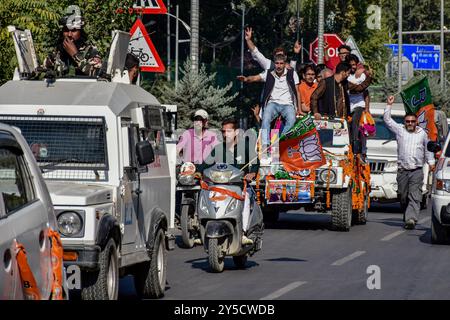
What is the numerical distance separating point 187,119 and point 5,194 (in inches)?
782

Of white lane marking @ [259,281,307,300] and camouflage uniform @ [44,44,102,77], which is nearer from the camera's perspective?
white lane marking @ [259,281,307,300]

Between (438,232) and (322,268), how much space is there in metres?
4.09

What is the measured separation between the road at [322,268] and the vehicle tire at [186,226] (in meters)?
0.14

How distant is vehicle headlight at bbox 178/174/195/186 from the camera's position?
1972cm

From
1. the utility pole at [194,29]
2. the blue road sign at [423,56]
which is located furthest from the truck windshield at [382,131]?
the blue road sign at [423,56]

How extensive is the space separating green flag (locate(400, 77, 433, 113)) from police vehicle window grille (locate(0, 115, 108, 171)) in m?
15.9

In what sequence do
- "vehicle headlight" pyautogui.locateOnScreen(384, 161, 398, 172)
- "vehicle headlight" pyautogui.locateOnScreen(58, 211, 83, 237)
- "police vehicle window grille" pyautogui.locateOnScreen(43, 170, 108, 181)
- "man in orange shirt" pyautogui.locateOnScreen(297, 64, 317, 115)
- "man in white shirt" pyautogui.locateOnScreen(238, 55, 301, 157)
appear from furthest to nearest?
"vehicle headlight" pyautogui.locateOnScreen(384, 161, 398, 172), "man in orange shirt" pyautogui.locateOnScreen(297, 64, 317, 115), "man in white shirt" pyautogui.locateOnScreen(238, 55, 301, 157), "police vehicle window grille" pyautogui.locateOnScreen(43, 170, 108, 181), "vehicle headlight" pyautogui.locateOnScreen(58, 211, 83, 237)

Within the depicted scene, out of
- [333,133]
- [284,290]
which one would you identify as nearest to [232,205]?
[284,290]

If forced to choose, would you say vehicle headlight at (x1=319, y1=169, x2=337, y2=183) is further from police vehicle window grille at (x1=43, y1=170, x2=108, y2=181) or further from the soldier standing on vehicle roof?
police vehicle window grille at (x1=43, y1=170, x2=108, y2=181)

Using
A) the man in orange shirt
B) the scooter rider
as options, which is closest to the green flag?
the man in orange shirt

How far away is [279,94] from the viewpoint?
78.0ft

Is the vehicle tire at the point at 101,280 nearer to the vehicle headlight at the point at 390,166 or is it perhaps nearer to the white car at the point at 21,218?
the white car at the point at 21,218

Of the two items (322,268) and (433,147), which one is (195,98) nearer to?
(433,147)
